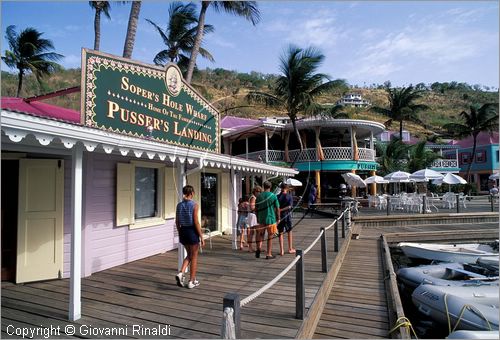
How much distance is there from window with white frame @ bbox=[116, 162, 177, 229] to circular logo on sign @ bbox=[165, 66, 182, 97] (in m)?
1.70

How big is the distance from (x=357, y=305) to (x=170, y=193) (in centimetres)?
468

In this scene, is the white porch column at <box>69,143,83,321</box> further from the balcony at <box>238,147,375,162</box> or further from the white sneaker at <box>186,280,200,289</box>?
the balcony at <box>238,147,375,162</box>

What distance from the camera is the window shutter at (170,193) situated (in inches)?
306

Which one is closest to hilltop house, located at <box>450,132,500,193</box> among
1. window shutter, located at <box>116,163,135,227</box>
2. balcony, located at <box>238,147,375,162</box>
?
balcony, located at <box>238,147,375,162</box>

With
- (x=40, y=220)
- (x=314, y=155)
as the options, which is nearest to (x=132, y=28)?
(x=40, y=220)

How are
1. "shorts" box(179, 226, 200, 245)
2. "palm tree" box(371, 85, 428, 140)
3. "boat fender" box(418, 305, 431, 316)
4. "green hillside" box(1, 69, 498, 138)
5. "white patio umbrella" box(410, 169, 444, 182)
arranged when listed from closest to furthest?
"shorts" box(179, 226, 200, 245) → "boat fender" box(418, 305, 431, 316) → "white patio umbrella" box(410, 169, 444, 182) → "palm tree" box(371, 85, 428, 140) → "green hillside" box(1, 69, 498, 138)

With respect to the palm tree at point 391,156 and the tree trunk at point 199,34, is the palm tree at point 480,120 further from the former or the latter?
the tree trunk at point 199,34

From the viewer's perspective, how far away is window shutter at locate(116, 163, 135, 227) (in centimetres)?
639

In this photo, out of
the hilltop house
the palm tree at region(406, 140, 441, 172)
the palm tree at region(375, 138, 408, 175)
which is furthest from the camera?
the hilltop house

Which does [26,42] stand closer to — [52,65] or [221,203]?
[52,65]

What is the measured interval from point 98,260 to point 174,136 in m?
3.04

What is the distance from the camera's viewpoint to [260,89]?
53.1 meters

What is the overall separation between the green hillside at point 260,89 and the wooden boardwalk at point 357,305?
2062 cm

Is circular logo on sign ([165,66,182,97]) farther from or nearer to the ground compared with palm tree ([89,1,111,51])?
nearer to the ground
